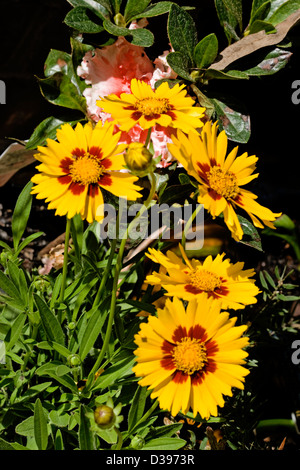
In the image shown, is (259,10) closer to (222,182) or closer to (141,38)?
(141,38)

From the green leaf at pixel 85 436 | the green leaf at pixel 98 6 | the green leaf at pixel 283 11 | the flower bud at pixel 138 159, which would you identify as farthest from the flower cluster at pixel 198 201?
the green leaf at pixel 283 11

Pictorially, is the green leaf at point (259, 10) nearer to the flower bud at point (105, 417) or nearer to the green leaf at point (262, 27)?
the green leaf at point (262, 27)

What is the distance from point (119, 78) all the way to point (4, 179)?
437mm

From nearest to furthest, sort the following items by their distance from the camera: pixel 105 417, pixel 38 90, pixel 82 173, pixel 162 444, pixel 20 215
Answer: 1. pixel 105 417
2. pixel 82 173
3. pixel 162 444
4. pixel 20 215
5. pixel 38 90

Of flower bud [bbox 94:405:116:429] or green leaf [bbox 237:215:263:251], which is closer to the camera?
flower bud [bbox 94:405:116:429]

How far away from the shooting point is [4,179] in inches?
55.8

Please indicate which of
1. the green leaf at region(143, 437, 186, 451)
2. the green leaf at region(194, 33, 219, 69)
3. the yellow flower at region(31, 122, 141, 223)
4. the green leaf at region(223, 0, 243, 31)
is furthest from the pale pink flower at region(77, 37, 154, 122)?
the green leaf at region(143, 437, 186, 451)

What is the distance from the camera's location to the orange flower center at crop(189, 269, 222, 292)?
2.76ft

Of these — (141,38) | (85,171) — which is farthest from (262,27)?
(85,171)

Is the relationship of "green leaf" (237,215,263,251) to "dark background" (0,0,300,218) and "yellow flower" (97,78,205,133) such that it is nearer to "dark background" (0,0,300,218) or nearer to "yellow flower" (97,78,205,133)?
"yellow flower" (97,78,205,133)

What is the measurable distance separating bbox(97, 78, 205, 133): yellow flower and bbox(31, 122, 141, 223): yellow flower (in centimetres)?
3

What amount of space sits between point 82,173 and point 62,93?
51 centimetres

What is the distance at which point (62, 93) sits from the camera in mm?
1251

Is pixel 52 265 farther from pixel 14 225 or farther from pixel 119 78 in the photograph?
pixel 119 78
